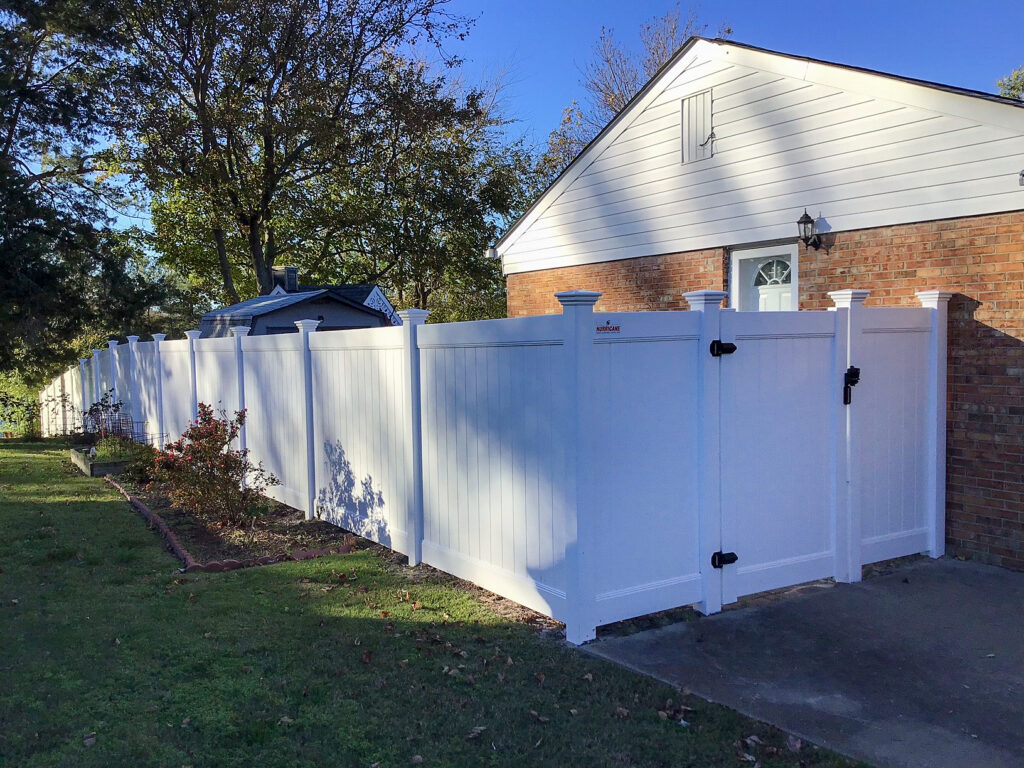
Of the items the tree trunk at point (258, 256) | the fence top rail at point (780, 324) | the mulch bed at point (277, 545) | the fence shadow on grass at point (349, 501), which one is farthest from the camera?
the tree trunk at point (258, 256)

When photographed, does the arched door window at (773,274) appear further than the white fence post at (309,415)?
Yes

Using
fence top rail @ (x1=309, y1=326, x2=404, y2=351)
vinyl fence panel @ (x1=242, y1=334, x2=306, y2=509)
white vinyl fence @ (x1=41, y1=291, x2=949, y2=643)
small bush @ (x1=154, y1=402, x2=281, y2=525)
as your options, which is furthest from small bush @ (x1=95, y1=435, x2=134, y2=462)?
white vinyl fence @ (x1=41, y1=291, x2=949, y2=643)

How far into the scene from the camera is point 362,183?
2623cm

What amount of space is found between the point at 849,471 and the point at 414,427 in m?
3.34

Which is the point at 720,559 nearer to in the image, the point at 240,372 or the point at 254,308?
the point at 240,372

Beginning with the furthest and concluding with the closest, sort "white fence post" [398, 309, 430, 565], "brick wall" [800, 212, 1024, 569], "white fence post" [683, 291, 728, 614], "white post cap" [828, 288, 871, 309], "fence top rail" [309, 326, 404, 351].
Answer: "fence top rail" [309, 326, 404, 351], "white fence post" [398, 309, 430, 565], "brick wall" [800, 212, 1024, 569], "white post cap" [828, 288, 871, 309], "white fence post" [683, 291, 728, 614]

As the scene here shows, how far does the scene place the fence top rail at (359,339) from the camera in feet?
21.9

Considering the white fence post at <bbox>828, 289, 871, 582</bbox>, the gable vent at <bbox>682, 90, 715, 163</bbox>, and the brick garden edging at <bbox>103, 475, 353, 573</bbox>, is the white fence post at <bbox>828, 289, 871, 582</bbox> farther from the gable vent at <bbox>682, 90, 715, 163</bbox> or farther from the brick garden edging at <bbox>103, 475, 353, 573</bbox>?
the brick garden edging at <bbox>103, 475, 353, 573</bbox>

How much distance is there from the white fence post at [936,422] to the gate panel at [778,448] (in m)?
1.22

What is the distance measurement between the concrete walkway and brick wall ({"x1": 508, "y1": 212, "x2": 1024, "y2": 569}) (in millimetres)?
631

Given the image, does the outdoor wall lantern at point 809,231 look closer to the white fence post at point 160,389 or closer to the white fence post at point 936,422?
the white fence post at point 936,422

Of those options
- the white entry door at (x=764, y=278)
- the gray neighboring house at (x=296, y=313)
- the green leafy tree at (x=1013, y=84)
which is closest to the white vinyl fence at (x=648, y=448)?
the white entry door at (x=764, y=278)

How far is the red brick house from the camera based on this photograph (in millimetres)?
6242

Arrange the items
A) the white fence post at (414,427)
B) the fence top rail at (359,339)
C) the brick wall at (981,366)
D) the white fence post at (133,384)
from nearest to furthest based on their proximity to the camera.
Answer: the brick wall at (981,366), the white fence post at (414,427), the fence top rail at (359,339), the white fence post at (133,384)
